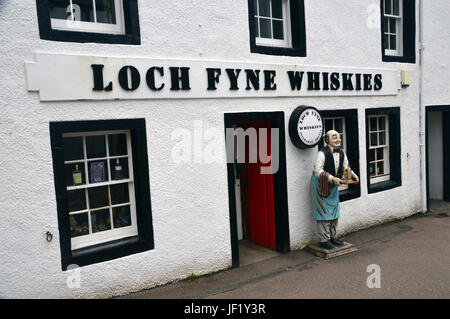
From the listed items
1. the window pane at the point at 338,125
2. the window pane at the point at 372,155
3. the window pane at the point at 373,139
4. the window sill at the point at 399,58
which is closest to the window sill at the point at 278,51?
the window pane at the point at 338,125

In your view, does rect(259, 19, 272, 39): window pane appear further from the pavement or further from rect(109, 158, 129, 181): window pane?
the pavement

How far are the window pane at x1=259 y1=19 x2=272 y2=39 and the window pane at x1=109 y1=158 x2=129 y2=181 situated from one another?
3269 millimetres

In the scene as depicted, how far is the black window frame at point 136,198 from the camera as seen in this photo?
183 inches

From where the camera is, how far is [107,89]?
4.88 m

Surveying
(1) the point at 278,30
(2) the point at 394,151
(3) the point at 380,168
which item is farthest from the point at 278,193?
(2) the point at 394,151

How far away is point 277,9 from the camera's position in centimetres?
689

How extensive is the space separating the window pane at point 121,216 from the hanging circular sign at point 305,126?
3.03 meters

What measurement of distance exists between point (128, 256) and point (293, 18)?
16.2ft

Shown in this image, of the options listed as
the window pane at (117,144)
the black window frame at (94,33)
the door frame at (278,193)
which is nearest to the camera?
the black window frame at (94,33)

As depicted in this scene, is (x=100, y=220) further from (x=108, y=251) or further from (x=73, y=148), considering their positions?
(x=73, y=148)

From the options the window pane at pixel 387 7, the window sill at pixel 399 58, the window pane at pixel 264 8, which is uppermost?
the window pane at pixel 387 7

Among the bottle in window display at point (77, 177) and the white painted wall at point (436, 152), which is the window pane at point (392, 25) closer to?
the white painted wall at point (436, 152)

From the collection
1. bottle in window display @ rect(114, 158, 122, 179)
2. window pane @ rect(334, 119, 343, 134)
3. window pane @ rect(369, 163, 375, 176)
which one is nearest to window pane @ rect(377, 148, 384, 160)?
window pane @ rect(369, 163, 375, 176)

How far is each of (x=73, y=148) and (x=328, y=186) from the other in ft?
12.9
